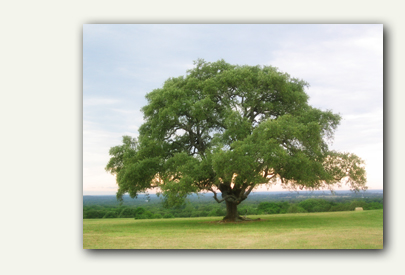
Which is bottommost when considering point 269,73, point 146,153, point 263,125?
point 146,153

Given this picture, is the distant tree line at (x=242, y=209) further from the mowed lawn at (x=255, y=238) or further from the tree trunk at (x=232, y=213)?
the mowed lawn at (x=255, y=238)

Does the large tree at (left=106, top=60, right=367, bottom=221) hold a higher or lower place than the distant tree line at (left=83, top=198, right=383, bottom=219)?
higher

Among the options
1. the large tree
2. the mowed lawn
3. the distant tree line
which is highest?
the large tree

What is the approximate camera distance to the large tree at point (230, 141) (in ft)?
50.8

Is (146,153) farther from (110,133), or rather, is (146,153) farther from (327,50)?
(327,50)

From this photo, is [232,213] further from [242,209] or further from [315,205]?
[315,205]

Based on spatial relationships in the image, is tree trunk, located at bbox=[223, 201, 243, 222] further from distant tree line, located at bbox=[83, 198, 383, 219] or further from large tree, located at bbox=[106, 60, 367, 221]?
distant tree line, located at bbox=[83, 198, 383, 219]

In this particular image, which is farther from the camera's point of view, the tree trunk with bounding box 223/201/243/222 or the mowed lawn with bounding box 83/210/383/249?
the tree trunk with bounding box 223/201/243/222

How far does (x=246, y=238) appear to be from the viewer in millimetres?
12484

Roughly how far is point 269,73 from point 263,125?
10.7 ft

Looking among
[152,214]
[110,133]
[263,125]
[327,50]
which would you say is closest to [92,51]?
[110,133]

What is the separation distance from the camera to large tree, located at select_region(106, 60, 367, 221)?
15.5 meters

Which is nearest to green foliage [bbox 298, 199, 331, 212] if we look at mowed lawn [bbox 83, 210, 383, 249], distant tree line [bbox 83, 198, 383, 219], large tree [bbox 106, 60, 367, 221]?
distant tree line [bbox 83, 198, 383, 219]

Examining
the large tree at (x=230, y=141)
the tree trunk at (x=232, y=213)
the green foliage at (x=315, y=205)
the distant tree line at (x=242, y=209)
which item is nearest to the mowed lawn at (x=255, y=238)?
the large tree at (x=230, y=141)
